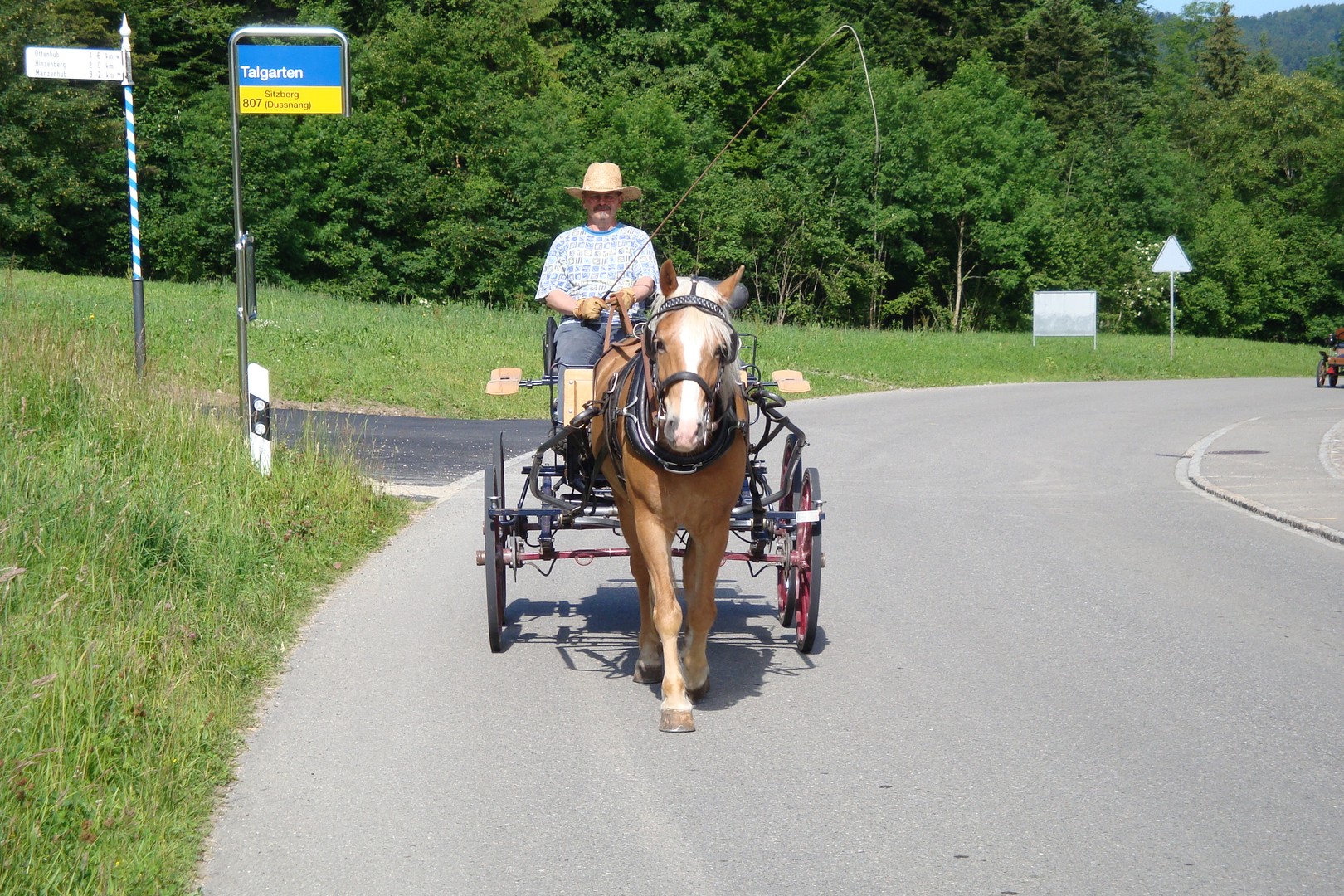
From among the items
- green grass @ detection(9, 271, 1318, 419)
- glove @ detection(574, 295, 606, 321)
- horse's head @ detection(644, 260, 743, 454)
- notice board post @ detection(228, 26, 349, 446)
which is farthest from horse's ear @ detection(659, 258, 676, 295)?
green grass @ detection(9, 271, 1318, 419)

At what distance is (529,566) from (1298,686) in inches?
212

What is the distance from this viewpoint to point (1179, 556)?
402 inches

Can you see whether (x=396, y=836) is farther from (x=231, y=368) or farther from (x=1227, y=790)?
(x=231, y=368)

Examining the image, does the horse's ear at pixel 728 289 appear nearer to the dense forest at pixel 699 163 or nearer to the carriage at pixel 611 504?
the carriage at pixel 611 504

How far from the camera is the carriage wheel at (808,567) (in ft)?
22.4

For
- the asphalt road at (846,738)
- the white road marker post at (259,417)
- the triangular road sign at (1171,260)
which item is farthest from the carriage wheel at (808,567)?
the triangular road sign at (1171,260)

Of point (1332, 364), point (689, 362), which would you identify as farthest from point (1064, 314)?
point (689, 362)

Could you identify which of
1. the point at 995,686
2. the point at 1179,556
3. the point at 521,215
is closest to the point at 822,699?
the point at 995,686

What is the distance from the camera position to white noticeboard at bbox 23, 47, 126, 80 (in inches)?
431

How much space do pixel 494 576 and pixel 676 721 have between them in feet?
5.17

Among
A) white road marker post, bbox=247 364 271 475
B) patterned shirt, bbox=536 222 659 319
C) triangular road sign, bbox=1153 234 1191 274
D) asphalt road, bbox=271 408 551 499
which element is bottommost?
asphalt road, bbox=271 408 551 499

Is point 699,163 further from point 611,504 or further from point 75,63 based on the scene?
point 611,504

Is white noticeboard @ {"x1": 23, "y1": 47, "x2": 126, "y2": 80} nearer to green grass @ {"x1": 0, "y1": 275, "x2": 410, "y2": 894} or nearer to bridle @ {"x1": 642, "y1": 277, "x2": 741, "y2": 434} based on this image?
green grass @ {"x1": 0, "y1": 275, "x2": 410, "y2": 894}

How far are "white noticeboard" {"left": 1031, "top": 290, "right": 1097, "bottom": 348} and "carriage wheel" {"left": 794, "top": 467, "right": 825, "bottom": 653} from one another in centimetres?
3755
